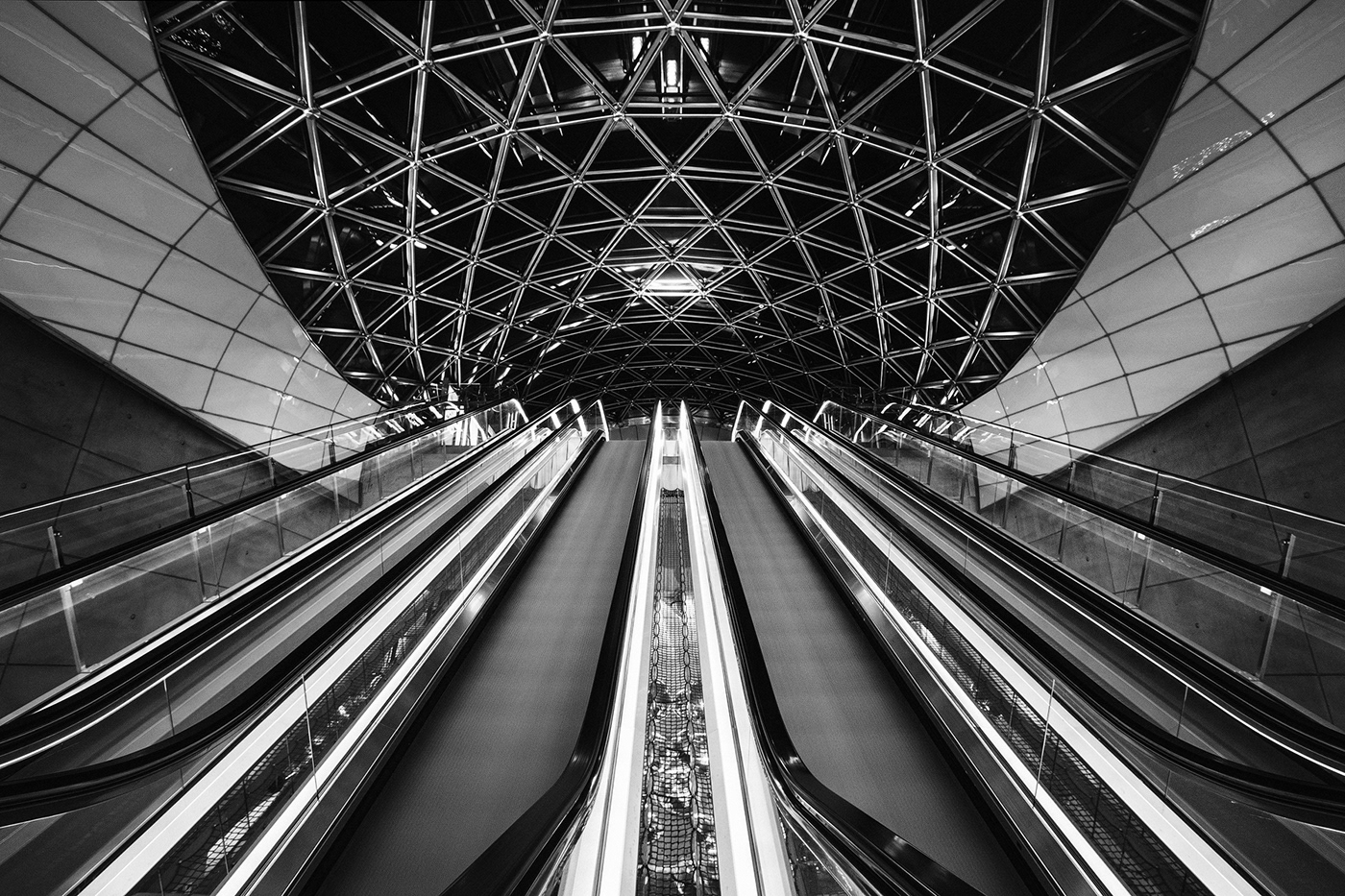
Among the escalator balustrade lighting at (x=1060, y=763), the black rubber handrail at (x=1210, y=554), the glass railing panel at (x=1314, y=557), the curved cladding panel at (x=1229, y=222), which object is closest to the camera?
the escalator balustrade lighting at (x=1060, y=763)

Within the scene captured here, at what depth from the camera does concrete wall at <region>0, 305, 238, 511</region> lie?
12.6 metres

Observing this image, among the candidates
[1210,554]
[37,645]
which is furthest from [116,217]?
[1210,554]

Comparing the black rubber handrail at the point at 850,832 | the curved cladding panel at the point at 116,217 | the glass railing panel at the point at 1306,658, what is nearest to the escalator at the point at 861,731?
the black rubber handrail at the point at 850,832

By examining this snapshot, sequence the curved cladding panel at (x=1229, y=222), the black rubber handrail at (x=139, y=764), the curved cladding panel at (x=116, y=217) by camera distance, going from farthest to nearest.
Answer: the curved cladding panel at (x=116, y=217) < the curved cladding panel at (x=1229, y=222) < the black rubber handrail at (x=139, y=764)

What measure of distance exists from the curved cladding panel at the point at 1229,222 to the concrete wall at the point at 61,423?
28.0 metres

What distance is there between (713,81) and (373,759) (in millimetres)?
18738

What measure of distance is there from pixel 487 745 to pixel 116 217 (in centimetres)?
1842

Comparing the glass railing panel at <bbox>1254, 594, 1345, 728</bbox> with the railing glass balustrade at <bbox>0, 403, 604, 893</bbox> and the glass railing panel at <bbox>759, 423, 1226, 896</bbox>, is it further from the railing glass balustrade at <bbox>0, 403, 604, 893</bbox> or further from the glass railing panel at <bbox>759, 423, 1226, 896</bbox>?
the railing glass balustrade at <bbox>0, 403, 604, 893</bbox>

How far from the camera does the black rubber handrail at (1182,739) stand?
301cm

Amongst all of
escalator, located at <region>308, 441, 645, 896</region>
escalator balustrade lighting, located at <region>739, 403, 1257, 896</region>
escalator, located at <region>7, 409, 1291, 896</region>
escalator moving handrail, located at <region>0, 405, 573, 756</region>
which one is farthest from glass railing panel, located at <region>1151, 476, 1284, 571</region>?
escalator moving handrail, located at <region>0, 405, 573, 756</region>

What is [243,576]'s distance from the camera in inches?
319

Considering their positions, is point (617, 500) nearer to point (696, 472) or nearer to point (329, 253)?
point (696, 472)

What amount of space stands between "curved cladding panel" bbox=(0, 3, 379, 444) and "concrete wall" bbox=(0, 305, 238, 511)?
66 centimetres

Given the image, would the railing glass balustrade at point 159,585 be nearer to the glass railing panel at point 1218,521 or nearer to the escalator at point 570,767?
the escalator at point 570,767
